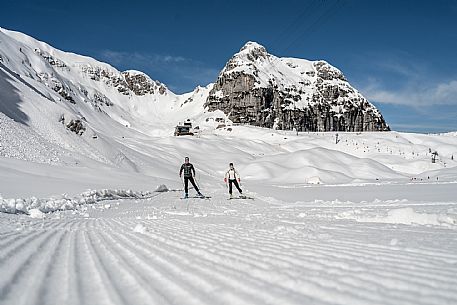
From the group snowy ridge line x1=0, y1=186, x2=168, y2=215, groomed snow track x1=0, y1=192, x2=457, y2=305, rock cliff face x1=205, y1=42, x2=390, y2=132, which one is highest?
rock cliff face x1=205, y1=42, x2=390, y2=132

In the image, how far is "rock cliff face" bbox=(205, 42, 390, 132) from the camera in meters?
173

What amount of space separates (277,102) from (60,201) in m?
171

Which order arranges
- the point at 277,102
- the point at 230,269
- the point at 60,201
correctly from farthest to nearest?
the point at 277,102, the point at 60,201, the point at 230,269

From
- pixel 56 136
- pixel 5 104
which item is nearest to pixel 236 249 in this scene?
pixel 56 136

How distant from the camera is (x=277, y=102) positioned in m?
179

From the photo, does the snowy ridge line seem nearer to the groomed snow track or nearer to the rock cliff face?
the groomed snow track

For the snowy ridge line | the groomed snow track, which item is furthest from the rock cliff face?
the groomed snow track

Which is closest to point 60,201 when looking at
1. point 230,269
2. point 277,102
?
point 230,269

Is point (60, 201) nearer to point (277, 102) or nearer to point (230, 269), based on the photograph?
point (230, 269)

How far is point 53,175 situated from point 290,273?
19612 mm

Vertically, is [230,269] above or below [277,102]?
below

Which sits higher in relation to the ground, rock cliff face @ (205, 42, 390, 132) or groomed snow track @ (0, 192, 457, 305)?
rock cliff face @ (205, 42, 390, 132)

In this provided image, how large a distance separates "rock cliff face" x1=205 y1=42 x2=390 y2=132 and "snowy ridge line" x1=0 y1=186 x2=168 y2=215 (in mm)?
153300

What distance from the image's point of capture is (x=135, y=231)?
6648 millimetres
